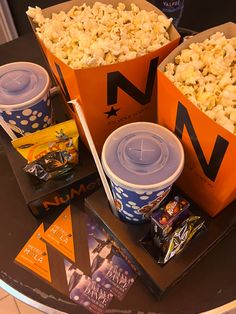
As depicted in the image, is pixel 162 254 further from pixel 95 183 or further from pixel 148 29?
pixel 148 29

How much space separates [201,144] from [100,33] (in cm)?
31

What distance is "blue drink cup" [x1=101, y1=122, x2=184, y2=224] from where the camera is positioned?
569mm

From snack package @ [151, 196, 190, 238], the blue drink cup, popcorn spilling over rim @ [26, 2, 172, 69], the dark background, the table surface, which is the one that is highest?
popcorn spilling over rim @ [26, 2, 172, 69]

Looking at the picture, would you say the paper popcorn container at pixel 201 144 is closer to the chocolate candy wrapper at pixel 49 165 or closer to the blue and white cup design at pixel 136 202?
the blue and white cup design at pixel 136 202

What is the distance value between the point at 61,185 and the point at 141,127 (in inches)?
8.7

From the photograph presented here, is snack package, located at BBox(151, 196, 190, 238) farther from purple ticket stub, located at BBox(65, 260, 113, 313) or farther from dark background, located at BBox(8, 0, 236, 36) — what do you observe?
dark background, located at BBox(8, 0, 236, 36)

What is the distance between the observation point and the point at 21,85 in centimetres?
73

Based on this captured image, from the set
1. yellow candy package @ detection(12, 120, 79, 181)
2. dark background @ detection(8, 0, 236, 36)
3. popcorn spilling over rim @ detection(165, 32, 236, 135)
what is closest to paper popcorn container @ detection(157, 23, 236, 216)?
popcorn spilling over rim @ detection(165, 32, 236, 135)

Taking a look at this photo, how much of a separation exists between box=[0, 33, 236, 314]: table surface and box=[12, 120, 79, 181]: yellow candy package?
125mm

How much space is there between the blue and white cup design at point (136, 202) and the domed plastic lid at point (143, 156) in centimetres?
2

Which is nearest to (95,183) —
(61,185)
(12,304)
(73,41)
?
(61,185)

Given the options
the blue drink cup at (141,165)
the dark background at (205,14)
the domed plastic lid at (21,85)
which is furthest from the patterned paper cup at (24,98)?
the dark background at (205,14)

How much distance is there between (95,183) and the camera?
0.78m

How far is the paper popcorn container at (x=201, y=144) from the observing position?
1.78 ft
